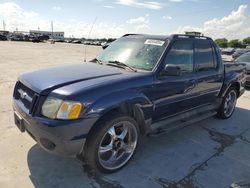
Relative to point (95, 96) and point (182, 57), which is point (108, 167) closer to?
point (95, 96)

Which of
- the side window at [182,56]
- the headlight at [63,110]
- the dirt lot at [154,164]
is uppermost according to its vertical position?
the side window at [182,56]

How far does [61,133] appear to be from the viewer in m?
2.75

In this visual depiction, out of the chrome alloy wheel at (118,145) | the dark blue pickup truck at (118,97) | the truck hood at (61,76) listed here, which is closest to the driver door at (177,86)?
the dark blue pickup truck at (118,97)

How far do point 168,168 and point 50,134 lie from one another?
1749 millimetres

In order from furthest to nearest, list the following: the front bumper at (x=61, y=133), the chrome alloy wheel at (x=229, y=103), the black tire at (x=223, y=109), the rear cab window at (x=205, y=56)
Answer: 1. the chrome alloy wheel at (x=229, y=103)
2. the black tire at (x=223, y=109)
3. the rear cab window at (x=205, y=56)
4. the front bumper at (x=61, y=133)

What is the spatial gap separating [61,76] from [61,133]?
2.98ft

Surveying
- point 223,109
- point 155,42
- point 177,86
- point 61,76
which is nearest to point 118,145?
point 61,76

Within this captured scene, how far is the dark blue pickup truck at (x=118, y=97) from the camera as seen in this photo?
9.32ft

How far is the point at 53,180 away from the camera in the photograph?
3.11 m

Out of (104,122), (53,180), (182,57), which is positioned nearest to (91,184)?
(53,180)

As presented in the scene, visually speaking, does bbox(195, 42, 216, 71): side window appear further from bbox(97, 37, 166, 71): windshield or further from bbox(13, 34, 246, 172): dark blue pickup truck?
bbox(97, 37, 166, 71): windshield

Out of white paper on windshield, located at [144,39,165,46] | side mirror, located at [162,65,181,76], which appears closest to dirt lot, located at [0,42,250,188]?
side mirror, located at [162,65,181,76]

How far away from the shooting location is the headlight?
9.12 feet

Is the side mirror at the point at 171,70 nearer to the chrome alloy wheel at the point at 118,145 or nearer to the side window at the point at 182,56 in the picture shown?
the side window at the point at 182,56
